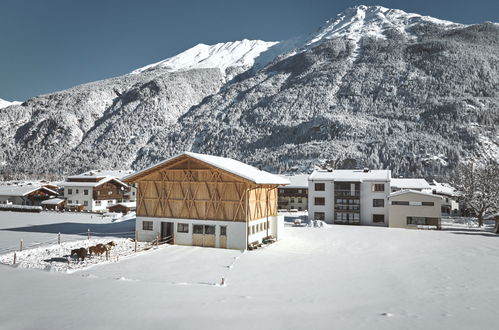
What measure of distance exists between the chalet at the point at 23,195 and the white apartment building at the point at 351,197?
2261 inches

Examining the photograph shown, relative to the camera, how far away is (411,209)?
5041 cm

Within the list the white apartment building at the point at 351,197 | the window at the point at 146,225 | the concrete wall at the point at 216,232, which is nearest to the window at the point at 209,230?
Answer: the concrete wall at the point at 216,232

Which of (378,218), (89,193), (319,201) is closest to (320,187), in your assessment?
(319,201)

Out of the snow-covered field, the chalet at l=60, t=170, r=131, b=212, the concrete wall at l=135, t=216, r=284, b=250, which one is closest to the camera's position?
the snow-covered field

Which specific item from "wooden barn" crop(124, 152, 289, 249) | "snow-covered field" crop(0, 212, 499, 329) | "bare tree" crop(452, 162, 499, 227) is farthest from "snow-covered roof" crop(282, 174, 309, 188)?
"snow-covered field" crop(0, 212, 499, 329)

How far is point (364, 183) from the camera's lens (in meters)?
55.7

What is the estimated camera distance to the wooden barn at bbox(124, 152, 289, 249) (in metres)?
30.1

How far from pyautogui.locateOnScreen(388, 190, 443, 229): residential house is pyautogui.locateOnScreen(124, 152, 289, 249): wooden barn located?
2538 centimetres

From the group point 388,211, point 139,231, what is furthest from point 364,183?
A: point 139,231

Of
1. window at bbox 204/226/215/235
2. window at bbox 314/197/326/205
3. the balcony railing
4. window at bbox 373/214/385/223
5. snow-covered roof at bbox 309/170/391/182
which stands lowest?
window at bbox 373/214/385/223

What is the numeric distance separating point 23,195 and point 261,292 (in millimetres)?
73878

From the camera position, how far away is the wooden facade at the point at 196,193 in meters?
30.4

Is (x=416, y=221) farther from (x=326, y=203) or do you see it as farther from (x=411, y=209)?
(x=326, y=203)

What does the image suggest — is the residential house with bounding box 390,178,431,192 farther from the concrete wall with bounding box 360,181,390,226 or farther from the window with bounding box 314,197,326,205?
the window with bounding box 314,197,326,205
